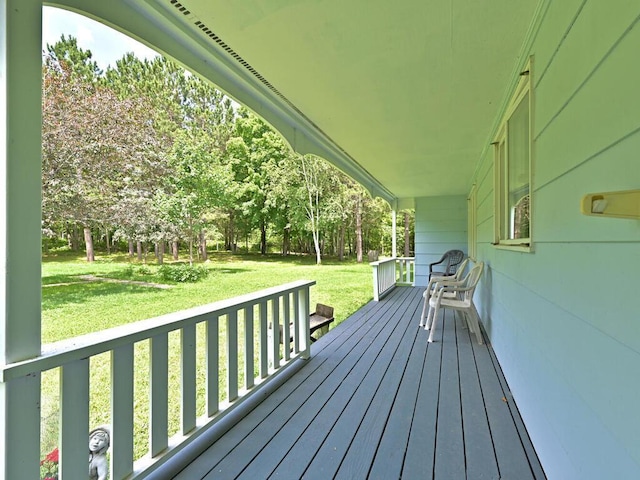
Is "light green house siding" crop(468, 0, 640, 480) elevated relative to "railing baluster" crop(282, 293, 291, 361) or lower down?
elevated

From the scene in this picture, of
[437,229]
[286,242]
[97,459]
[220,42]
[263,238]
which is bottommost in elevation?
[97,459]

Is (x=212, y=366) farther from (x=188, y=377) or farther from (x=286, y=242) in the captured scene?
(x=286, y=242)

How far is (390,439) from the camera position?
1.72 meters

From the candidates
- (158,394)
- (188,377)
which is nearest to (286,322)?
(188,377)

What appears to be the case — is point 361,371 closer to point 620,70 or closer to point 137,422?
point 137,422

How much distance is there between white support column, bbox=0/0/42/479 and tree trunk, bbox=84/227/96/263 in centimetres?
1103

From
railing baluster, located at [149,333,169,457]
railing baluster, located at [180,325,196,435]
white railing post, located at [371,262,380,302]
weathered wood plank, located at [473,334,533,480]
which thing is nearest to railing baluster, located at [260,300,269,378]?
railing baluster, located at [180,325,196,435]

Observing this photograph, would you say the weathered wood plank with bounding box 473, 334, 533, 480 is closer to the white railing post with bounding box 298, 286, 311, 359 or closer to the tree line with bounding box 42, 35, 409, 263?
the white railing post with bounding box 298, 286, 311, 359

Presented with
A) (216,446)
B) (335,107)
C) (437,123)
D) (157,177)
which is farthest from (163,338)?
(157,177)

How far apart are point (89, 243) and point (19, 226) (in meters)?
12.2

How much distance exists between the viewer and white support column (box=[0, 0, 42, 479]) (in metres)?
0.94

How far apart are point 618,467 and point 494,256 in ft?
8.16

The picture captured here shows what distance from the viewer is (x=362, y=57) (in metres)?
1.91

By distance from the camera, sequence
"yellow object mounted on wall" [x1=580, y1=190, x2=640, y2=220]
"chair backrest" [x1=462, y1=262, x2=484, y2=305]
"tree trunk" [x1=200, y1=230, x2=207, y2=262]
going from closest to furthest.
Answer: "yellow object mounted on wall" [x1=580, y1=190, x2=640, y2=220], "chair backrest" [x1=462, y1=262, x2=484, y2=305], "tree trunk" [x1=200, y1=230, x2=207, y2=262]
